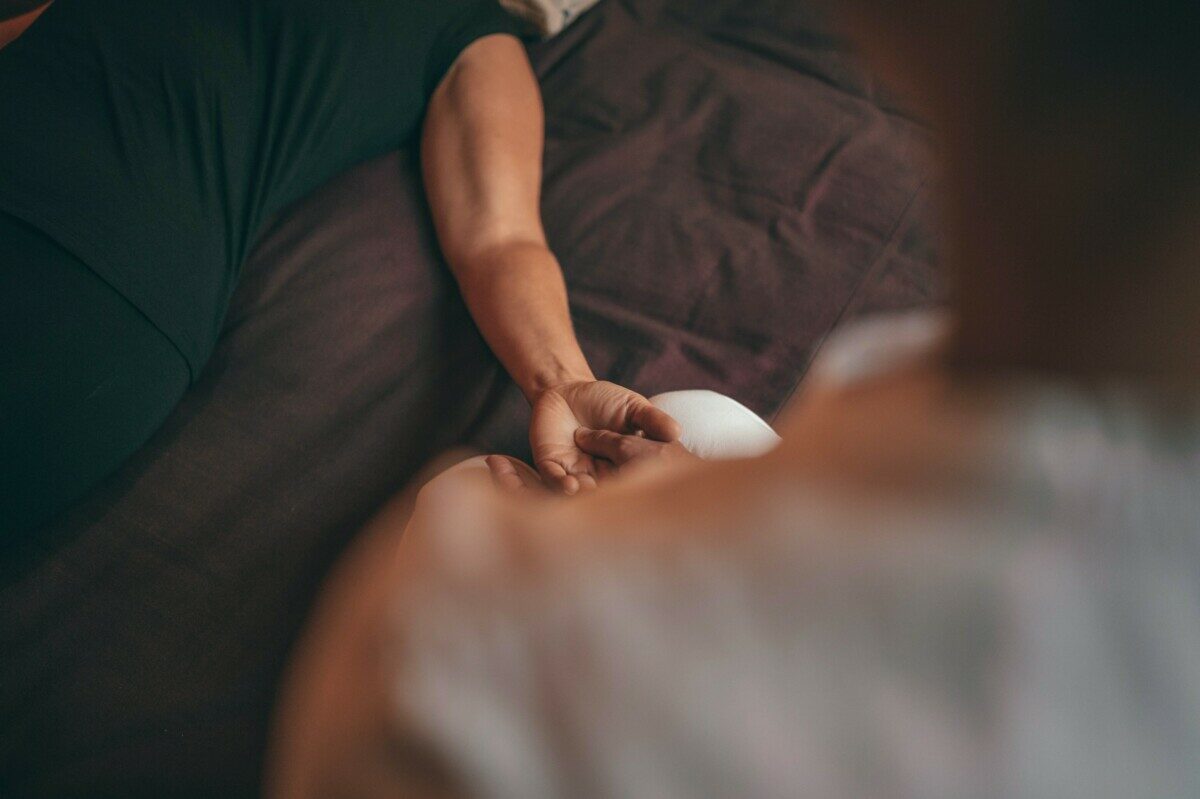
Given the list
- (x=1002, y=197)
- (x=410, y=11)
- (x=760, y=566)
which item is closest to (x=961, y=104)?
(x=1002, y=197)

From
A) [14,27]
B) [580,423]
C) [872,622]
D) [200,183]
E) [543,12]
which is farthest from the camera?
[543,12]

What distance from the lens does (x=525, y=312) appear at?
102 centimetres

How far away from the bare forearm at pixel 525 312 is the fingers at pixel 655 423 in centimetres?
12

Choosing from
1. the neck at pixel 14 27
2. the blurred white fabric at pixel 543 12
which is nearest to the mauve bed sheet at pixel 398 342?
the blurred white fabric at pixel 543 12

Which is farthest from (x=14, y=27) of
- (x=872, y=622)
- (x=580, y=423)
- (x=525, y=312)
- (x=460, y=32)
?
(x=872, y=622)

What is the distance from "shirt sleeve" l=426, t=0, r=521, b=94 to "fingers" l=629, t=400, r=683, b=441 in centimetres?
65

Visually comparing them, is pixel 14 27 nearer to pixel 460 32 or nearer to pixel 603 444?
pixel 460 32

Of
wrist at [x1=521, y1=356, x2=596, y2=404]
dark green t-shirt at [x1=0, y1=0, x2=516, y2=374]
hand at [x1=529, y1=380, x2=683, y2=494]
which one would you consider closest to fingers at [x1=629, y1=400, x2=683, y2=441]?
hand at [x1=529, y1=380, x2=683, y2=494]

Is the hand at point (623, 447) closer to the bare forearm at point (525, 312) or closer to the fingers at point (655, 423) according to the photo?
the fingers at point (655, 423)

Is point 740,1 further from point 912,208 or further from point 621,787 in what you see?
Result: point 621,787

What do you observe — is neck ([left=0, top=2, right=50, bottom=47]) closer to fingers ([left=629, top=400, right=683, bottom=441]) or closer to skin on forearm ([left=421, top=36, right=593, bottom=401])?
skin on forearm ([left=421, top=36, right=593, bottom=401])

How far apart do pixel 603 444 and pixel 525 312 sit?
0.25m

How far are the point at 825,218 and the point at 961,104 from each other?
960mm

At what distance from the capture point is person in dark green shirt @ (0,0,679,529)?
853 mm
